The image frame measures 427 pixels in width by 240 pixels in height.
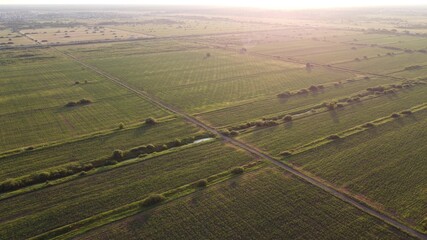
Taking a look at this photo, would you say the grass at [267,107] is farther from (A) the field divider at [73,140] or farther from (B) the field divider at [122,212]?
(B) the field divider at [122,212]

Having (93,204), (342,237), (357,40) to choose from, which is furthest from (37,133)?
(357,40)

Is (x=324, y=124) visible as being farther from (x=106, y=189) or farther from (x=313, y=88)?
(x=106, y=189)

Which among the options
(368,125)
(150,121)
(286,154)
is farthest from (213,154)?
(368,125)

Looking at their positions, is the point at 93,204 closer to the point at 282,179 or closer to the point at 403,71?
the point at 282,179

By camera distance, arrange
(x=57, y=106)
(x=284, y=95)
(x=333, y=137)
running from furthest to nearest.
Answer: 1. (x=284, y=95)
2. (x=57, y=106)
3. (x=333, y=137)

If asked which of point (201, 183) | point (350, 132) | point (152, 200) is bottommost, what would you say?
point (152, 200)

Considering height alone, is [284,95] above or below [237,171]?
above

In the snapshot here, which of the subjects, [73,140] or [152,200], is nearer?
[152,200]
